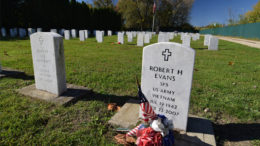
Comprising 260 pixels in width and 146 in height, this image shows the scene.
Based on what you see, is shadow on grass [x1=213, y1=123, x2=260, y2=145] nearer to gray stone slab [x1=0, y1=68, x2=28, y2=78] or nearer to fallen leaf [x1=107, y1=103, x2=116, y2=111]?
fallen leaf [x1=107, y1=103, x2=116, y2=111]

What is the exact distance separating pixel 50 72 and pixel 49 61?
22 centimetres

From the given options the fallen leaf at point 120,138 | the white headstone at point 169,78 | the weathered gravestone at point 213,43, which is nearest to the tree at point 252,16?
the weathered gravestone at point 213,43

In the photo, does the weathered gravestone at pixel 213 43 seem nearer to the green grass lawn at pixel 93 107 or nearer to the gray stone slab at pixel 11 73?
the green grass lawn at pixel 93 107

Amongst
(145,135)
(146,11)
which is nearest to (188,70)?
(145,135)

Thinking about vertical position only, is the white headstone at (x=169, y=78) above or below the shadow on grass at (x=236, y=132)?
above

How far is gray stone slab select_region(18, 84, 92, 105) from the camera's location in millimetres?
2926

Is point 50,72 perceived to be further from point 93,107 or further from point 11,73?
point 11,73

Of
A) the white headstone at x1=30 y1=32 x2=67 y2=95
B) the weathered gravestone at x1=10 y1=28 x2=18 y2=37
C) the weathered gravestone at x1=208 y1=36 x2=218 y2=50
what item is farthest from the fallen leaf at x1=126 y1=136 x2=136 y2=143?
the weathered gravestone at x1=10 y1=28 x2=18 y2=37

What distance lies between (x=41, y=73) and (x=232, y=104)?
3.76 m

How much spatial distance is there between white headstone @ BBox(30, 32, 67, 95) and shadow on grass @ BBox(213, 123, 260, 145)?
111 inches

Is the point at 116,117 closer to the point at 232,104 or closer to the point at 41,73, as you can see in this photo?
the point at 41,73

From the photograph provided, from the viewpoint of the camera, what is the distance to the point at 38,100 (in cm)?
299

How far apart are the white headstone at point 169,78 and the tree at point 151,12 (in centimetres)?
3871

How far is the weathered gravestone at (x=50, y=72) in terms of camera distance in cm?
290
